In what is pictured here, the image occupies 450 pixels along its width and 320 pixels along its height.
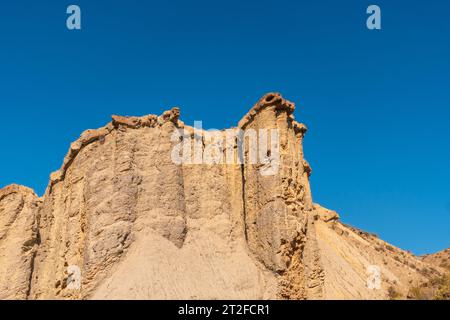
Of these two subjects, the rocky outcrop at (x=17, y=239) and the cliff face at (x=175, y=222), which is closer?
the cliff face at (x=175, y=222)

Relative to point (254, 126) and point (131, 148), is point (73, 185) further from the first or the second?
point (254, 126)

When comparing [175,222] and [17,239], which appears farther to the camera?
[17,239]

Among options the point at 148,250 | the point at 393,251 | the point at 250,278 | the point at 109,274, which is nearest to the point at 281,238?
the point at 250,278

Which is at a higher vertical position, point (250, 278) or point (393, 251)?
point (393, 251)

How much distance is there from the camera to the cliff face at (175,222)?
20.8 meters

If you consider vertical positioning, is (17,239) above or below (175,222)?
above

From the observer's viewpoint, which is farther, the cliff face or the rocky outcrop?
the rocky outcrop

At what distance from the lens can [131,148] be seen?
23.1 meters

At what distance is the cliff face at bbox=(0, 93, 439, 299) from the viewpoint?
68.4 ft

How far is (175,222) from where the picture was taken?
2228cm
